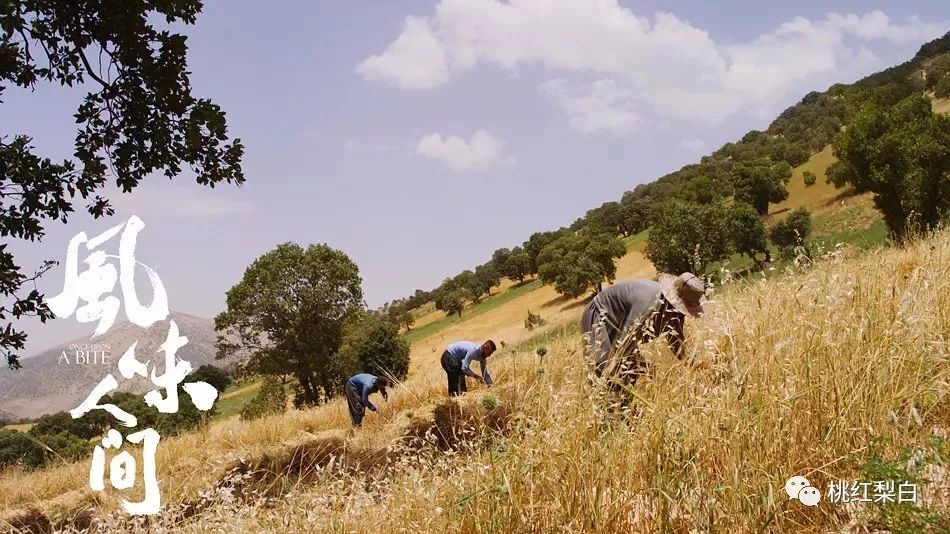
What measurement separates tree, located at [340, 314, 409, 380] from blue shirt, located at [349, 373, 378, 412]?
19215 mm

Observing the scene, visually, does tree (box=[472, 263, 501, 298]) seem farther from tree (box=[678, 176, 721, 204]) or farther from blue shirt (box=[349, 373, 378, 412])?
blue shirt (box=[349, 373, 378, 412])

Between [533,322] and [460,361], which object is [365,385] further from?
[533,322]

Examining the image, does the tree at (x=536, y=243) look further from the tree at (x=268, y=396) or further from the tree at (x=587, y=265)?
the tree at (x=268, y=396)

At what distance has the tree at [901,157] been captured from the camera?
31453mm

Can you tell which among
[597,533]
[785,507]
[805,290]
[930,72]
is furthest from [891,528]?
[930,72]

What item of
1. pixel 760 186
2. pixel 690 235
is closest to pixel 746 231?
pixel 690 235

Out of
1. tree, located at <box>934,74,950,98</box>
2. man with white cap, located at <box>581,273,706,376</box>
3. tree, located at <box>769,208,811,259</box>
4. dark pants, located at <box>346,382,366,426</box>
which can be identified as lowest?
tree, located at <box>769,208,811,259</box>

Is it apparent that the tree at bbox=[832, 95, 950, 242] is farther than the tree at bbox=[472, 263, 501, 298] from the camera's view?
No

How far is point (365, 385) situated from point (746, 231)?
44.2 metres

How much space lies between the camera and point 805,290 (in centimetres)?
319

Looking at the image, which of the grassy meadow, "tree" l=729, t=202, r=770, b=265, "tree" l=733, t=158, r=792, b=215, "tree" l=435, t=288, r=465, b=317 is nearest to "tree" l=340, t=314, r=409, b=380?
the grassy meadow

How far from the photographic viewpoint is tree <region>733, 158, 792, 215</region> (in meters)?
63.8

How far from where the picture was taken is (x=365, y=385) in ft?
31.3

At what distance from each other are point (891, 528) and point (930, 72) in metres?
109
